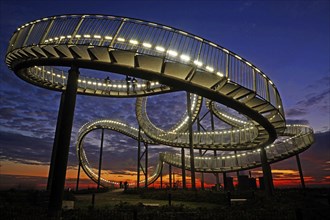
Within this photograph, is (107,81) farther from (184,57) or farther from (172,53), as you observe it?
(184,57)

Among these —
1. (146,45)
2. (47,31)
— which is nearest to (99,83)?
(47,31)

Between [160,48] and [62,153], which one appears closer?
[62,153]

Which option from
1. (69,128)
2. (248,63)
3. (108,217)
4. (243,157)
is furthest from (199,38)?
(243,157)

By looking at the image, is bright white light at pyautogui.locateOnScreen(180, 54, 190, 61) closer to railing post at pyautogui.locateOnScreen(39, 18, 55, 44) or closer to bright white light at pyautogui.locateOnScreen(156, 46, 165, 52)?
bright white light at pyautogui.locateOnScreen(156, 46, 165, 52)

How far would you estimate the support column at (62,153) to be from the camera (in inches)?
410

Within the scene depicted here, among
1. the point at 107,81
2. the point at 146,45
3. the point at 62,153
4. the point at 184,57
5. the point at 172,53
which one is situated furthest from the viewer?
the point at 107,81

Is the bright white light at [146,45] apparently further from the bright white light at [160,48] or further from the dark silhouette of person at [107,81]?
the dark silhouette of person at [107,81]

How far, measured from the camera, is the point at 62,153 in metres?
11.3

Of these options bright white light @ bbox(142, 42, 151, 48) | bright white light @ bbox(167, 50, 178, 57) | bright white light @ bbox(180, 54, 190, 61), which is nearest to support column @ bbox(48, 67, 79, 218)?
bright white light @ bbox(142, 42, 151, 48)

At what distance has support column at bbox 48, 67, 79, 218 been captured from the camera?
410 inches

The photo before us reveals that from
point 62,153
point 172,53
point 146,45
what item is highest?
point 146,45

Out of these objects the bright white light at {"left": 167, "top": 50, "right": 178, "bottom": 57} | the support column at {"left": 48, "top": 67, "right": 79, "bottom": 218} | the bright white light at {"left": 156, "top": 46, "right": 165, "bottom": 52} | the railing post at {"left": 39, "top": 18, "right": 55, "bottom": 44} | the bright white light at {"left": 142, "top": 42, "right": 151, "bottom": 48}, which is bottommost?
the support column at {"left": 48, "top": 67, "right": 79, "bottom": 218}

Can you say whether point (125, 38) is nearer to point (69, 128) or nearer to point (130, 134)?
point (69, 128)

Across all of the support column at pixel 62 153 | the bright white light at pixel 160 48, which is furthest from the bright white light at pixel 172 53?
the support column at pixel 62 153
